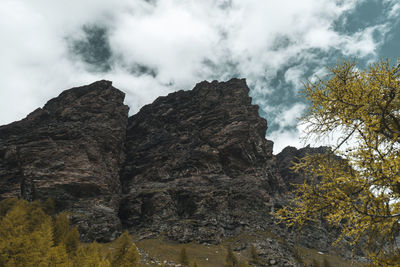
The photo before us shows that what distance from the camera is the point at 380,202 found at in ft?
16.0

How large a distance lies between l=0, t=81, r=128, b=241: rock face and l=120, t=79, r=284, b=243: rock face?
12.4 m

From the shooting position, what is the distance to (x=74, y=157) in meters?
86.9

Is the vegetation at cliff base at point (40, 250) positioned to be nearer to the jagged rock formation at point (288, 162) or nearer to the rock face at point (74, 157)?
the rock face at point (74, 157)

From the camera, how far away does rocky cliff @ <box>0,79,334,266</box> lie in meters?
78.8

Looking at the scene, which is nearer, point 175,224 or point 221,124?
point 175,224

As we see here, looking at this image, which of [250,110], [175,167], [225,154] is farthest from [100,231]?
[250,110]

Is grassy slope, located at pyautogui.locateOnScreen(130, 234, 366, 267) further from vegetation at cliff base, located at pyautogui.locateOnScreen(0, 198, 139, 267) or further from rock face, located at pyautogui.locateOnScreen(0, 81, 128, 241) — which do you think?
vegetation at cliff base, located at pyautogui.locateOnScreen(0, 198, 139, 267)

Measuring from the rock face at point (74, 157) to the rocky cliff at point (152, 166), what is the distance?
1.22ft

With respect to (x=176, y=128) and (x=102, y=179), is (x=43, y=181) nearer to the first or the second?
(x=102, y=179)

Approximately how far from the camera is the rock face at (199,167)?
286 feet

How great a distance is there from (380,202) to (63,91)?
5694 inches

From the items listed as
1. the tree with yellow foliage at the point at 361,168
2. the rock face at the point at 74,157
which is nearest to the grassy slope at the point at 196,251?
the rock face at the point at 74,157

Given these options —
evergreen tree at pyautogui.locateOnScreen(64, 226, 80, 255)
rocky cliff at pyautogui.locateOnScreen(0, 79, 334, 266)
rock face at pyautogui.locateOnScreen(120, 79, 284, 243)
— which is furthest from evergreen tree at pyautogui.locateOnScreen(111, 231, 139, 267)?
rock face at pyautogui.locateOnScreen(120, 79, 284, 243)

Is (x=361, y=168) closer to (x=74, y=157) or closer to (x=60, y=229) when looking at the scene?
(x=60, y=229)
